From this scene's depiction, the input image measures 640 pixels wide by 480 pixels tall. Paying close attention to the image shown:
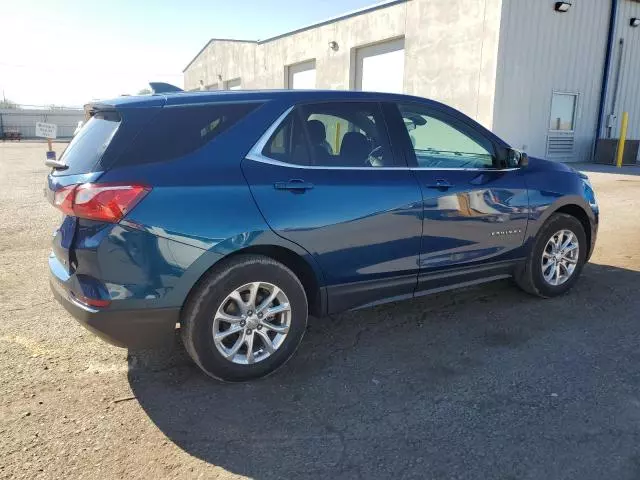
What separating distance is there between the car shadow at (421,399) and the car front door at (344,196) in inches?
20.4

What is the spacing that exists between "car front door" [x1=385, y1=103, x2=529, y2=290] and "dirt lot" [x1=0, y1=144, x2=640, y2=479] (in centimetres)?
50

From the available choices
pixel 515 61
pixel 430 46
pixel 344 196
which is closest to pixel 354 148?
pixel 344 196

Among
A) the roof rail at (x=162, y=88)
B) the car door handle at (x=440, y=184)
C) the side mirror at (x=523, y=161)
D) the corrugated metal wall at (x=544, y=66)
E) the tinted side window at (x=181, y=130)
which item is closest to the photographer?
the tinted side window at (x=181, y=130)

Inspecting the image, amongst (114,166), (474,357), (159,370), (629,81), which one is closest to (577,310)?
(474,357)

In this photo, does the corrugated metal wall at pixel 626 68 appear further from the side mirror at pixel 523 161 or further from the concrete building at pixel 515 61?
the side mirror at pixel 523 161

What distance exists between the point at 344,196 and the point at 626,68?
19461mm

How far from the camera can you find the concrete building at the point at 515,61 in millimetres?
15898

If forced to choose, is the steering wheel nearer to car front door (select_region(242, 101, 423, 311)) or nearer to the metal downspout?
car front door (select_region(242, 101, 423, 311))

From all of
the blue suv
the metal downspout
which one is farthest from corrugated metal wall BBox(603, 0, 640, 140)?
the blue suv

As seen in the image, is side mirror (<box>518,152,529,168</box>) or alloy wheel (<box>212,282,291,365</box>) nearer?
alloy wheel (<box>212,282,291,365</box>)

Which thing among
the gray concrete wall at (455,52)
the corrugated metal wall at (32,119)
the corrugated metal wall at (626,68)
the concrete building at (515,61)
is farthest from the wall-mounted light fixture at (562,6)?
the corrugated metal wall at (32,119)

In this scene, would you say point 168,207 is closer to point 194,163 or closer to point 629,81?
point 194,163

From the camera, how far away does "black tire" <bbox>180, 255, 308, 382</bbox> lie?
3.02 metres

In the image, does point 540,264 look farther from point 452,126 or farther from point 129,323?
point 129,323
